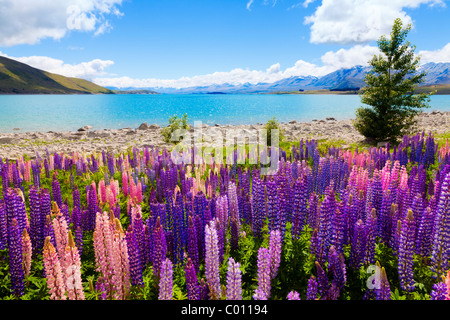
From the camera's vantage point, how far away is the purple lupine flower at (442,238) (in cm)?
475

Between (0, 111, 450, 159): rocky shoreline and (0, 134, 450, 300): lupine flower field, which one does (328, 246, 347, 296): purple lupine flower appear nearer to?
(0, 134, 450, 300): lupine flower field

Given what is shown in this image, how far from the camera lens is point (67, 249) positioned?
4203 mm

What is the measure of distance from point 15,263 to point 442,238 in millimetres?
7240

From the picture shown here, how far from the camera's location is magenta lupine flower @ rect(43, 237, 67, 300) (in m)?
3.93

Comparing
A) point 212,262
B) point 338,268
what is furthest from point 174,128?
point 338,268

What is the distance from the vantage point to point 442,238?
15.8ft

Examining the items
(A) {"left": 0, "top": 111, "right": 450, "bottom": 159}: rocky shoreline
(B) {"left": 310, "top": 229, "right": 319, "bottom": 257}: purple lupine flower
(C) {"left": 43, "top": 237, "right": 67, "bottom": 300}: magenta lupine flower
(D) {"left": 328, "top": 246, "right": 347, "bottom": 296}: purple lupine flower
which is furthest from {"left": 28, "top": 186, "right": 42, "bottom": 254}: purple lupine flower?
(A) {"left": 0, "top": 111, "right": 450, "bottom": 159}: rocky shoreline

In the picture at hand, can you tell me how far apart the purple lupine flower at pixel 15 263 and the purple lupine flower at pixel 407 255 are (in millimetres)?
6393

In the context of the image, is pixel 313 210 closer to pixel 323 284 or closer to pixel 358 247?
pixel 358 247

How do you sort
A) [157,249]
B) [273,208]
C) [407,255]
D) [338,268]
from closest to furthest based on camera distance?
1. [338,268]
2. [407,255]
3. [157,249]
4. [273,208]

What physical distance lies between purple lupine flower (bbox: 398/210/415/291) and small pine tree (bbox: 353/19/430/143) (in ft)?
59.8

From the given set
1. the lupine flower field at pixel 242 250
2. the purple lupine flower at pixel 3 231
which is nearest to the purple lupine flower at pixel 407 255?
the lupine flower field at pixel 242 250
